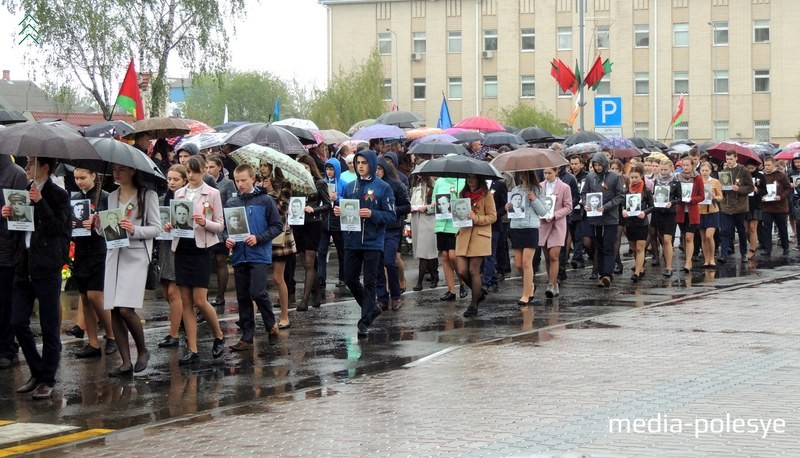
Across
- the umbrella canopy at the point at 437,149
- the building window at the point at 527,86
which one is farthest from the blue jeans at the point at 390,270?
the building window at the point at 527,86

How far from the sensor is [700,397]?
9617 millimetres

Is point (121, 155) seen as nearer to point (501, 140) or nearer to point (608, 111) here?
point (501, 140)

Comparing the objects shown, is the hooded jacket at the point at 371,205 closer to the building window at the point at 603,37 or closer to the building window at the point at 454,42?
the building window at the point at 603,37

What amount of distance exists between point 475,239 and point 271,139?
9.98 feet

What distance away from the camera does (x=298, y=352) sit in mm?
12680

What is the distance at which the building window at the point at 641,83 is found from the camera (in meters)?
74.4

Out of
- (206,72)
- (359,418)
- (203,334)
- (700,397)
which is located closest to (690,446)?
(700,397)

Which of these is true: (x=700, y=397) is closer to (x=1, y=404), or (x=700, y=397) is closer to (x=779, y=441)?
(x=779, y=441)

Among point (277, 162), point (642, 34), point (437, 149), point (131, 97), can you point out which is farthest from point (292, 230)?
point (642, 34)

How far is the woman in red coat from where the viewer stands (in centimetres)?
2072

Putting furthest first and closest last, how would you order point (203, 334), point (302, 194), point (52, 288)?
point (302, 194), point (203, 334), point (52, 288)

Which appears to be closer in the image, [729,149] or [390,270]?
[390,270]

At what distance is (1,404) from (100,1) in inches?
1527

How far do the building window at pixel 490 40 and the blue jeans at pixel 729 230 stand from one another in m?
53.8
